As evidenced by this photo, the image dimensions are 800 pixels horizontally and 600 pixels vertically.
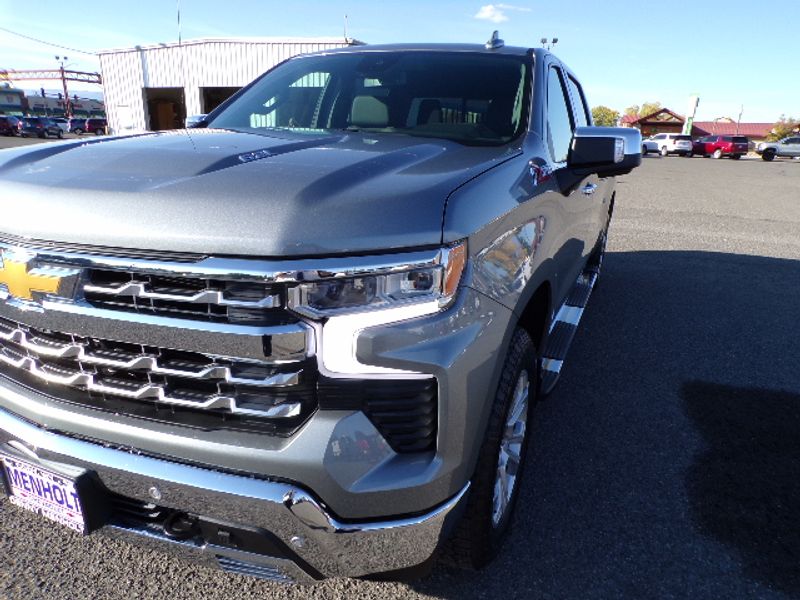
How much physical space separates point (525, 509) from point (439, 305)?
140cm

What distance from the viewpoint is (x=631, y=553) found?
222 centimetres

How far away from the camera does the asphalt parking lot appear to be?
2.05m

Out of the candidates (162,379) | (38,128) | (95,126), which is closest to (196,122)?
(162,379)

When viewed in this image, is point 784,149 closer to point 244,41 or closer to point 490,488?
point 244,41

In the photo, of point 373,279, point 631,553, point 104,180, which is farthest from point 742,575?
point 104,180

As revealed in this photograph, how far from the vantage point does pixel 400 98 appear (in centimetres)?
289

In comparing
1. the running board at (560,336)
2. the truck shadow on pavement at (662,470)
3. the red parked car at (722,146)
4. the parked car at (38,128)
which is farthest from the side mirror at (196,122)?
the red parked car at (722,146)

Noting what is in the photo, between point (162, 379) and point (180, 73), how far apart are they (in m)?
31.4

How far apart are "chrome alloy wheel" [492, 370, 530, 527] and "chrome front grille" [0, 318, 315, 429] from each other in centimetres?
83

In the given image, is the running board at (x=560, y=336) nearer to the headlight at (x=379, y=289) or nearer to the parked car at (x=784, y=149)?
the headlight at (x=379, y=289)

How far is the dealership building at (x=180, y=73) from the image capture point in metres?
25.9

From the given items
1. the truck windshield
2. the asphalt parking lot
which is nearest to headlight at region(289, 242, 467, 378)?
A: the asphalt parking lot

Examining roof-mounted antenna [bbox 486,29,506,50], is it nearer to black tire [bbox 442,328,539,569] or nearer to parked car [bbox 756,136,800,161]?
black tire [bbox 442,328,539,569]

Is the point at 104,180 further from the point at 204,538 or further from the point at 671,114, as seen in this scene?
the point at 671,114
